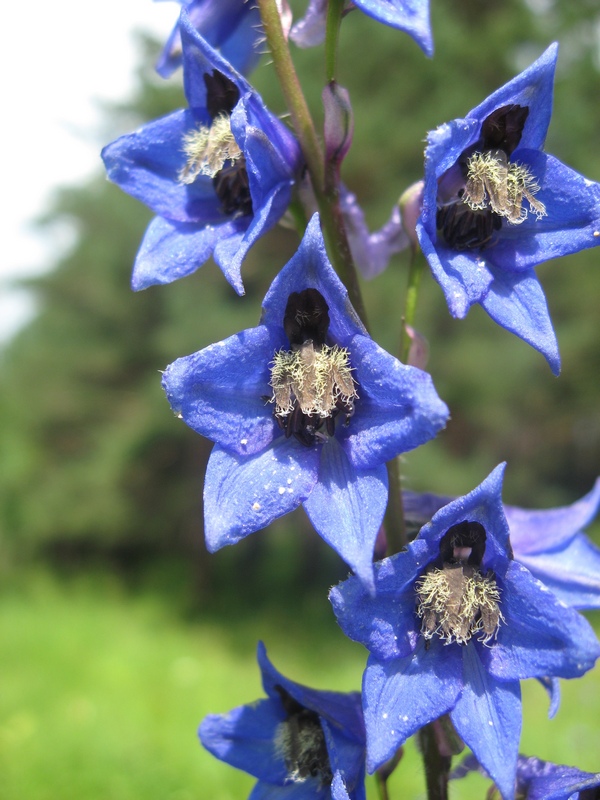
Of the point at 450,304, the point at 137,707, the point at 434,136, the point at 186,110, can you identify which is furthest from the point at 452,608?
the point at 137,707

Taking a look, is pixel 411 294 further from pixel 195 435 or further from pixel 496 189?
→ pixel 195 435

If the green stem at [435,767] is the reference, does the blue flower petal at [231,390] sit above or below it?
above

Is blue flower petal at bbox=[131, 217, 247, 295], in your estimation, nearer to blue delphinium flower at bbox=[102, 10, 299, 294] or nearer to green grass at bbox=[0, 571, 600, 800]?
blue delphinium flower at bbox=[102, 10, 299, 294]

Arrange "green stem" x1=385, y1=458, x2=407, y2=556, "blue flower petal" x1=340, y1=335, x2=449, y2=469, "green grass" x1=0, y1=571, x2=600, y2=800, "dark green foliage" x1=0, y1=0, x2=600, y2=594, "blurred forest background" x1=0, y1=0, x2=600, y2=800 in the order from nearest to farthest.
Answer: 1. "blue flower petal" x1=340, y1=335, x2=449, y2=469
2. "green stem" x1=385, y1=458, x2=407, y2=556
3. "green grass" x1=0, y1=571, x2=600, y2=800
4. "blurred forest background" x1=0, y1=0, x2=600, y2=800
5. "dark green foliage" x1=0, y1=0, x2=600, y2=594

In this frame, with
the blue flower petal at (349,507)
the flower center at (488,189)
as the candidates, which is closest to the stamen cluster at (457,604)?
the blue flower petal at (349,507)

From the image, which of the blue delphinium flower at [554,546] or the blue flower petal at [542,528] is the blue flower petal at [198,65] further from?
the blue flower petal at [542,528]

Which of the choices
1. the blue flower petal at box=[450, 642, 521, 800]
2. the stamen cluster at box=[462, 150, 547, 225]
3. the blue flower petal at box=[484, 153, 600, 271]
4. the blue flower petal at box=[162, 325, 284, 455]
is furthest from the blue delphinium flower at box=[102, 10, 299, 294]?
the blue flower petal at box=[450, 642, 521, 800]
